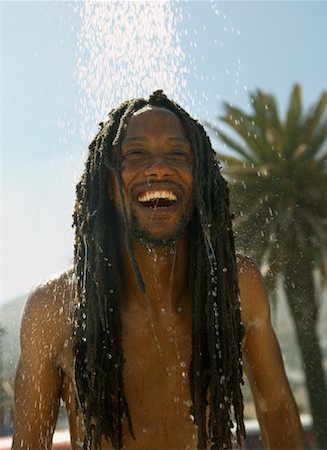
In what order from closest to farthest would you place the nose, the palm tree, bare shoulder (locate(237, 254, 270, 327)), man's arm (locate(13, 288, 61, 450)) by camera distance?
1. the nose
2. man's arm (locate(13, 288, 61, 450))
3. bare shoulder (locate(237, 254, 270, 327))
4. the palm tree

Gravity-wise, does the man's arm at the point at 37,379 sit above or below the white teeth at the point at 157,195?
below

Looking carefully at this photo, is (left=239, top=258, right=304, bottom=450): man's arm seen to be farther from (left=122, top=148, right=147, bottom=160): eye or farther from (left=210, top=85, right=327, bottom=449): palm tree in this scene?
(left=210, top=85, right=327, bottom=449): palm tree

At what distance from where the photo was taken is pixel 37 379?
2.86 meters

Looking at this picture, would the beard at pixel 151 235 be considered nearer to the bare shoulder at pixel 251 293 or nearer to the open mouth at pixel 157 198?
the open mouth at pixel 157 198

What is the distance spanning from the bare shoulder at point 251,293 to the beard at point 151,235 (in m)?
0.41

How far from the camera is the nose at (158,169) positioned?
2625 millimetres

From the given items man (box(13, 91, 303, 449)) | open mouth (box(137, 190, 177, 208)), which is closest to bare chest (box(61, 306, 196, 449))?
man (box(13, 91, 303, 449))

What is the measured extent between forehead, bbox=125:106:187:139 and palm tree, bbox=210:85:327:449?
8.36 m

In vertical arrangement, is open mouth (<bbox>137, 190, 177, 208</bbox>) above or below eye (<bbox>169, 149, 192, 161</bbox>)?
below

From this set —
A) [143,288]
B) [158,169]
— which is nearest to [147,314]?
[143,288]

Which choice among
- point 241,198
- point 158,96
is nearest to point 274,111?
point 241,198

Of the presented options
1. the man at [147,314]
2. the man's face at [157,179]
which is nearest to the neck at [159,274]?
the man at [147,314]

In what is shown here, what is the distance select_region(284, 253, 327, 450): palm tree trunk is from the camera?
11.7 meters

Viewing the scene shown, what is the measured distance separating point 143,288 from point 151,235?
0.80ft
